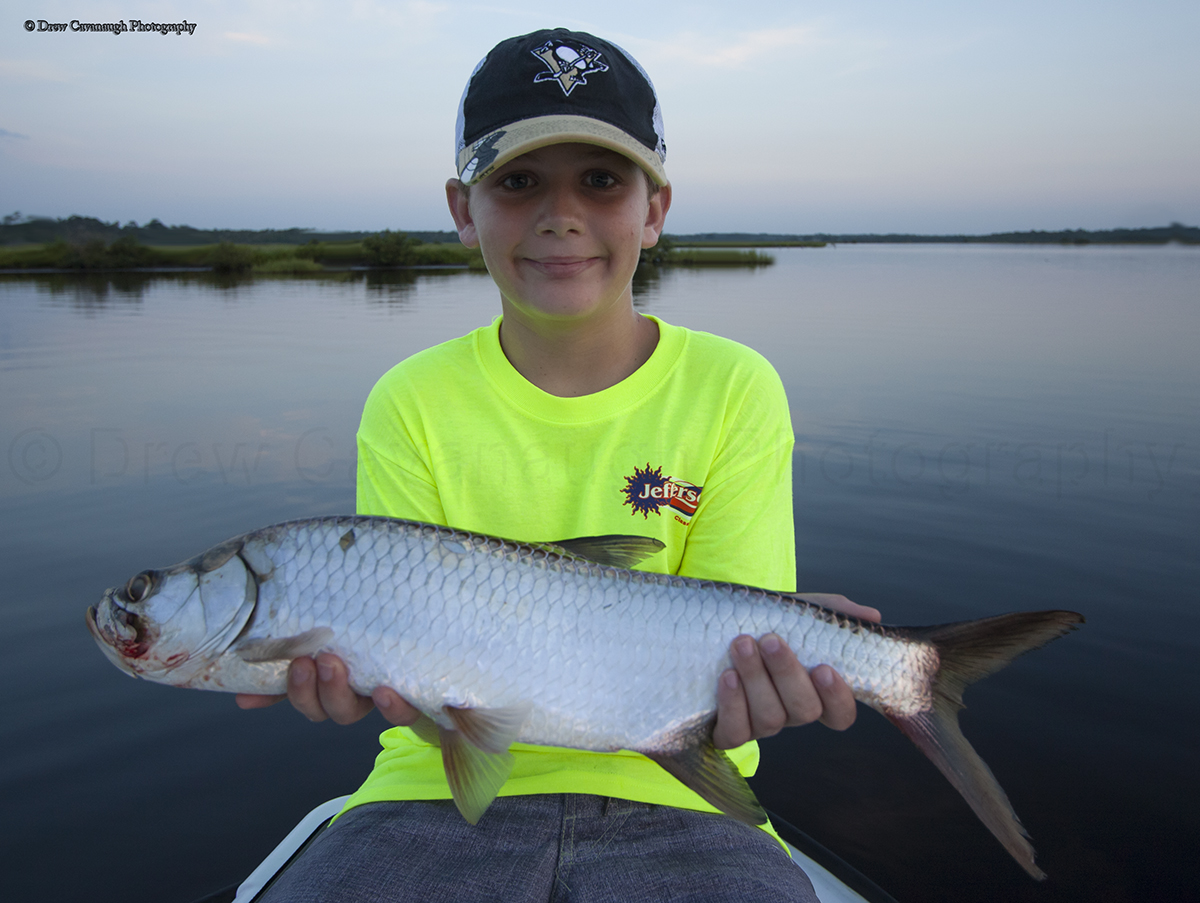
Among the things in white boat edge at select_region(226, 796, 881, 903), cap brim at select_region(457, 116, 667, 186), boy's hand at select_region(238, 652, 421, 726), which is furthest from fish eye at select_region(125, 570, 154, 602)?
cap brim at select_region(457, 116, 667, 186)

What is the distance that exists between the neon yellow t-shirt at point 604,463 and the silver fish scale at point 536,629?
0.39 metres

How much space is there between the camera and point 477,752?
77.1 inches

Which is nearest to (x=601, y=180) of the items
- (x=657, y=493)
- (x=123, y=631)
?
(x=657, y=493)

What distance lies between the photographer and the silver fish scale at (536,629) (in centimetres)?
201

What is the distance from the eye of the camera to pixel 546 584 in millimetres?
2084

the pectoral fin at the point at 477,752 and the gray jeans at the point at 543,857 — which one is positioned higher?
the pectoral fin at the point at 477,752

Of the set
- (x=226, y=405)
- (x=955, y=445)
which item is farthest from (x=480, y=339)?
(x=226, y=405)

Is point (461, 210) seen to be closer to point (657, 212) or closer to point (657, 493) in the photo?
point (657, 212)

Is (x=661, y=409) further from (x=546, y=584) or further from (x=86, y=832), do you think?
(x=86, y=832)

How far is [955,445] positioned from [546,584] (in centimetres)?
842

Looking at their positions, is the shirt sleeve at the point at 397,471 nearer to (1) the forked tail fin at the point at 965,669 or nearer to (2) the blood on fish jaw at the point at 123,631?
(2) the blood on fish jaw at the point at 123,631

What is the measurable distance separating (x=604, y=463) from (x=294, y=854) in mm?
1698

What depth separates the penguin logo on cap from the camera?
2.35 metres

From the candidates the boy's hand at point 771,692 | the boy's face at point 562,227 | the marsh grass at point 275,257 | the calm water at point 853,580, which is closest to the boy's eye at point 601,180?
the boy's face at point 562,227
